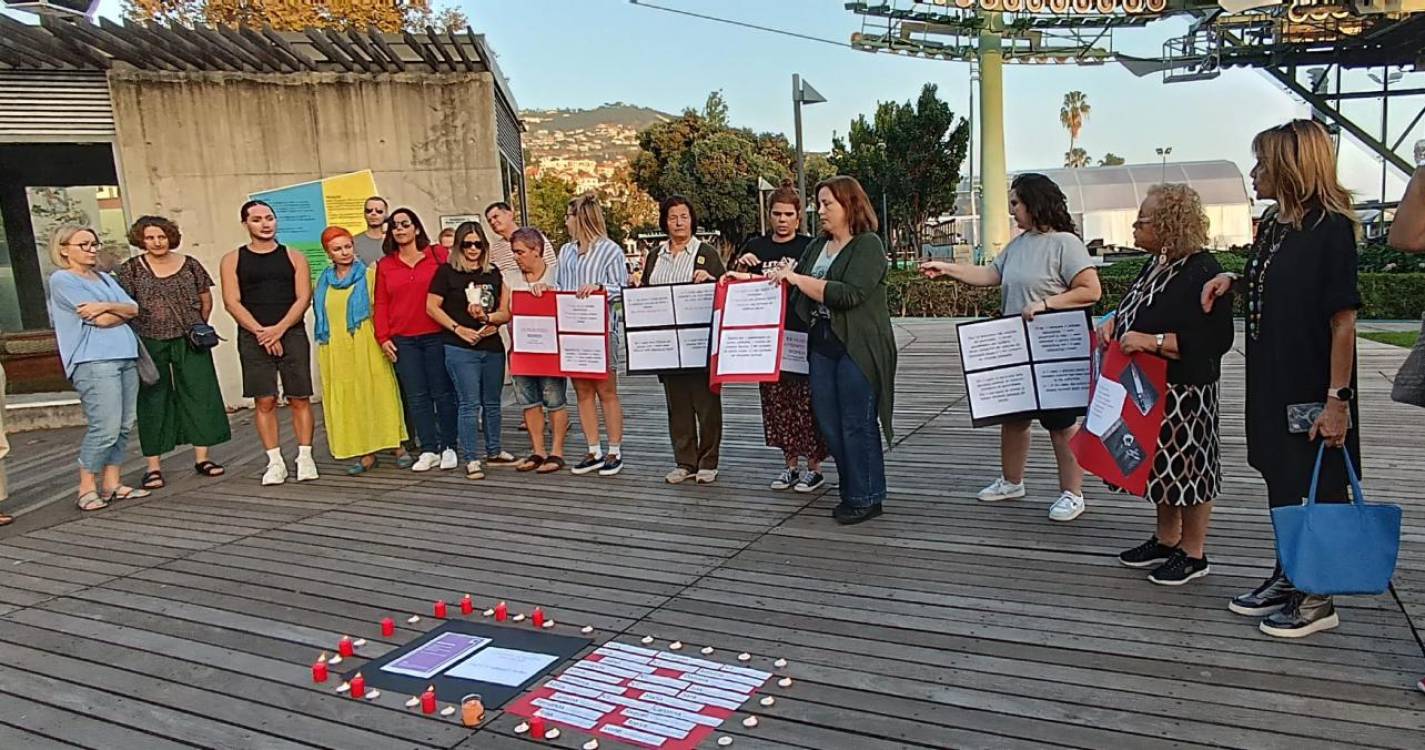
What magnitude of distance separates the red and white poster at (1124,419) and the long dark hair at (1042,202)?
74 centimetres

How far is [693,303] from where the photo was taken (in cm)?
513

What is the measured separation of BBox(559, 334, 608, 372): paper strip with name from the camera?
5.45 meters

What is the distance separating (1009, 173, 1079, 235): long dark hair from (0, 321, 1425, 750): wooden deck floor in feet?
4.57

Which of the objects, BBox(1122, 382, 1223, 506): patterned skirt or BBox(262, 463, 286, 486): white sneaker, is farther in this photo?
BBox(262, 463, 286, 486): white sneaker

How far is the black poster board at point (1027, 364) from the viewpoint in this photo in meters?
4.23

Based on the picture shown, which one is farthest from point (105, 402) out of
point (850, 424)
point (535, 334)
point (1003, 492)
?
point (1003, 492)

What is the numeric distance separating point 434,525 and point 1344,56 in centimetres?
2951

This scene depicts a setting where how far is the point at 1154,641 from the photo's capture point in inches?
118

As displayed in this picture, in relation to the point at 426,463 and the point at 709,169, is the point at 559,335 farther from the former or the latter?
the point at 709,169

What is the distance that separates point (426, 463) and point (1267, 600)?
15.7 ft

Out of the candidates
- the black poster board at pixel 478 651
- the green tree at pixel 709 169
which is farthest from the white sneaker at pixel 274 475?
the green tree at pixel 709 169

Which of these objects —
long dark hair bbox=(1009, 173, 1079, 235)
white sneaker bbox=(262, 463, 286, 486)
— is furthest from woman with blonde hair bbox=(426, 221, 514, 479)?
long dark hair bbox=(1009, 173, 1079, 235)

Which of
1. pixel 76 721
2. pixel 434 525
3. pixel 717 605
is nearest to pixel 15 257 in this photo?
pixel 434 525

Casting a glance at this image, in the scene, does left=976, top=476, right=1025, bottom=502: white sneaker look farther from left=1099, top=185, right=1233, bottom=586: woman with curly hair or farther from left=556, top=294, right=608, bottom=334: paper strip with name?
left=556, top=294, right=608, bottom=334: paper strip with name
